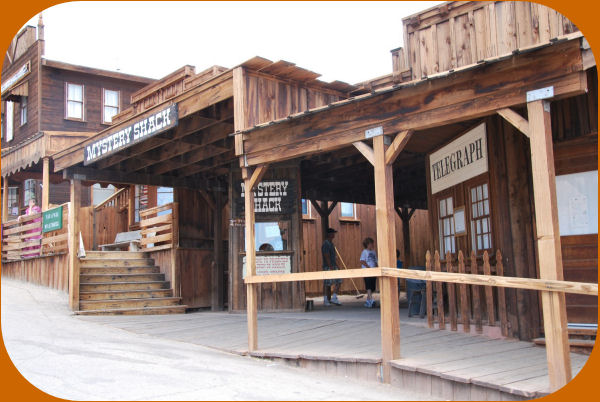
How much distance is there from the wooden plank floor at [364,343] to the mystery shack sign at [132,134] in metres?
3.53

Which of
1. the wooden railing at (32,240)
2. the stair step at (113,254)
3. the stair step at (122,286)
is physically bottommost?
the stair step at (122,286)

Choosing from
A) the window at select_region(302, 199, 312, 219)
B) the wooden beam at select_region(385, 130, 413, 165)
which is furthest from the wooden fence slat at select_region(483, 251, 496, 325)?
the window at select_region(302, 199, 312, 219)

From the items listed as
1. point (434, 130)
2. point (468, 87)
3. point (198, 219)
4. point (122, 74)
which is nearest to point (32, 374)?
point (468, 87)

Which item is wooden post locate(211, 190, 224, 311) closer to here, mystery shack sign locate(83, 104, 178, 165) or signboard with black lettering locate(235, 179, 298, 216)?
signboard with black lettering locate(235, 179, 298, 216)

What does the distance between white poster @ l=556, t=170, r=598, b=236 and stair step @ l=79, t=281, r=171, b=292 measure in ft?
33.4

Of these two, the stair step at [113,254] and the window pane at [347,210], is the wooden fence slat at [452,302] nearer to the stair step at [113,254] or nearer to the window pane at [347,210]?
the stair step at [113,254]

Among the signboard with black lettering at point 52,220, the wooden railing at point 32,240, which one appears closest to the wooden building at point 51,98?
the wooden railing at point 32,240

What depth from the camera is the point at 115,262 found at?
590 inches

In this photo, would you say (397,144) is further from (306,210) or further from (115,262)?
(306,210)

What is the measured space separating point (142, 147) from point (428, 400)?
8.78 meters

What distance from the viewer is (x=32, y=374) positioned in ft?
21.6

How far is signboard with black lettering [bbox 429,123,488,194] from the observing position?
8.41 meters

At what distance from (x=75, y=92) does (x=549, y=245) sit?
2198 centimetres

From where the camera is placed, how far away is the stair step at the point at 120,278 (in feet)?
45.6
